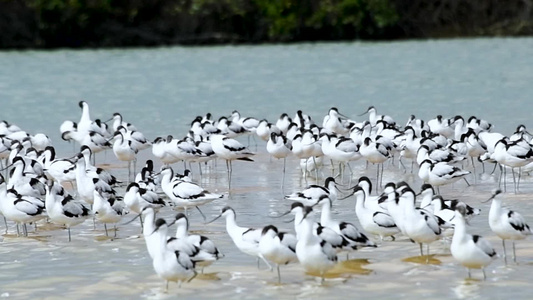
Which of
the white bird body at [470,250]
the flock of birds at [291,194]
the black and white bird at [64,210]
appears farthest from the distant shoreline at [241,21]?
the white bird body at [470,250]

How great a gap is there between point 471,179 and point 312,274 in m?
6.86

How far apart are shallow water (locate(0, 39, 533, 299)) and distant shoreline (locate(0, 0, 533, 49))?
9.28 ft

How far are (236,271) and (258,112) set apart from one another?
1900 centimetres

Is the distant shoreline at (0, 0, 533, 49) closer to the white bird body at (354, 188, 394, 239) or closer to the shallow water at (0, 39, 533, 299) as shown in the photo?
the shallow water at (0, 39, 533, 299)

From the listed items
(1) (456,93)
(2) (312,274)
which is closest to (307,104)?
(1) (456,93)

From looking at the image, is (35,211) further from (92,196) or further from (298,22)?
Result: (298,22)

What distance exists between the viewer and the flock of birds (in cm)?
1101

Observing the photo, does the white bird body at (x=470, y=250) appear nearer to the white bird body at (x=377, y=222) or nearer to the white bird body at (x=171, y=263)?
the white bird body at (x=377, y=222)

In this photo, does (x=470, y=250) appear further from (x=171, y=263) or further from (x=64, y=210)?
(x=64, y=210)

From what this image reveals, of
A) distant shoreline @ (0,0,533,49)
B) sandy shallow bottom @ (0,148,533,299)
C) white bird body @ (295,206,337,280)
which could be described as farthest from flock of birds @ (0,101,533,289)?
distant shoreline @ (0,0,533,49)

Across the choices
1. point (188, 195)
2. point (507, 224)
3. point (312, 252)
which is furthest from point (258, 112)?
point (312, 252)

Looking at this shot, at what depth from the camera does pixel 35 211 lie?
13.6m

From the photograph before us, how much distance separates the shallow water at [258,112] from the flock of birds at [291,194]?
25 centimetres

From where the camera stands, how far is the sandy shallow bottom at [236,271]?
10750mm
